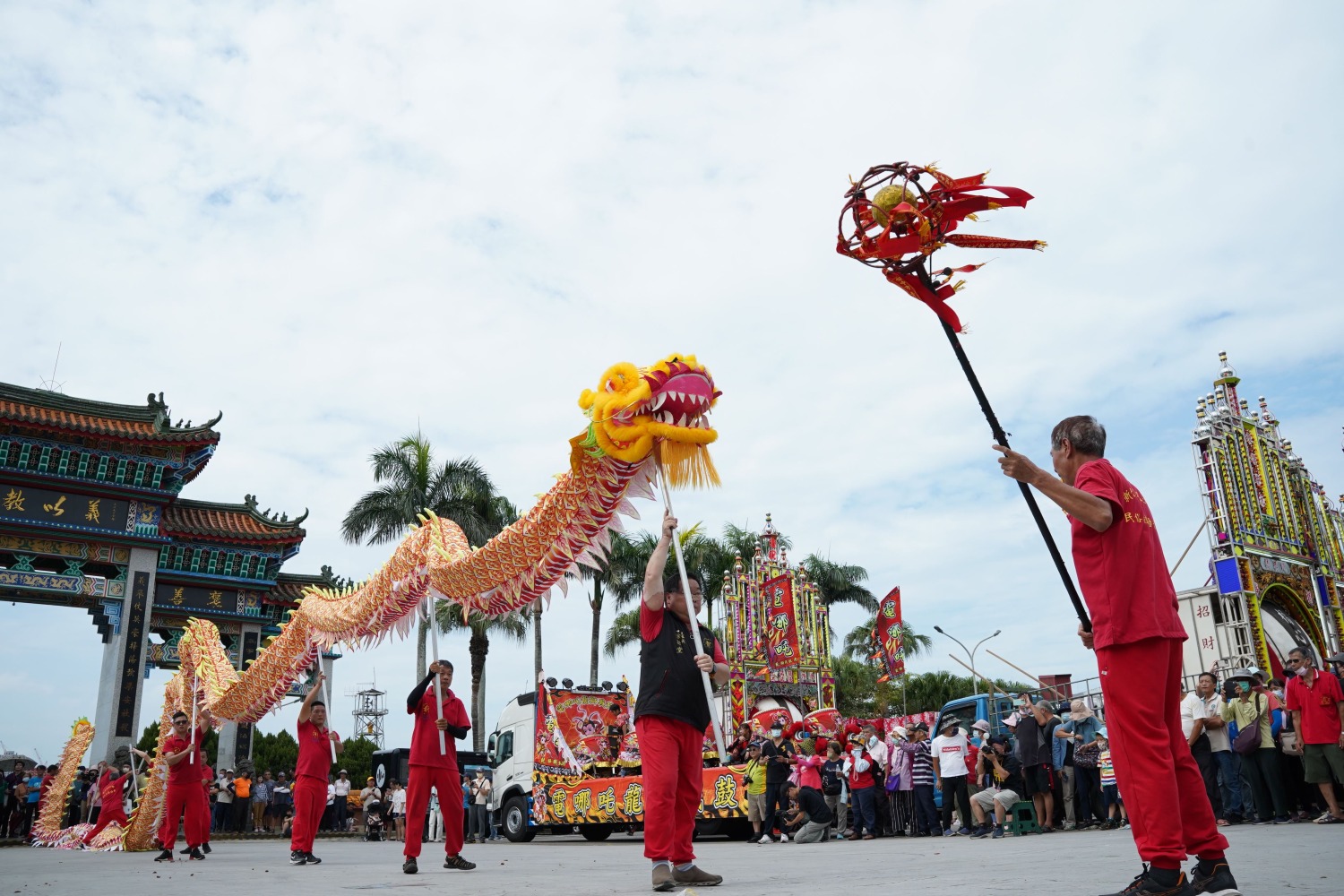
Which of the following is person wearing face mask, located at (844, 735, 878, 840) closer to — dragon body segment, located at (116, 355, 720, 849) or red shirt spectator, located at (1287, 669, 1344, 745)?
red shirt spectator, located at (1287, 669, 1344, 745)

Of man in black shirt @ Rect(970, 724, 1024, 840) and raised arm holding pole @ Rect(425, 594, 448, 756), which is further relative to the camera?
man in black shirt @ Rect(970, 724, 1024, 840)

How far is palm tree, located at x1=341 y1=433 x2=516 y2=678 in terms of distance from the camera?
30031 millimetres

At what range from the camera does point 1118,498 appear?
162 inches

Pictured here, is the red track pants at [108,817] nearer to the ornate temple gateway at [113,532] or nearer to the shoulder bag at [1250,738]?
the ornate temple gateway at [113,532]

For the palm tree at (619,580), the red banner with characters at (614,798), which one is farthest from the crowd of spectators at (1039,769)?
the palm tree at (619,580)

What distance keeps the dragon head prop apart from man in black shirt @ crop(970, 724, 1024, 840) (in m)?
7.90

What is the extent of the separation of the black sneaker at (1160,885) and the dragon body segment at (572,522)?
12.4 feet

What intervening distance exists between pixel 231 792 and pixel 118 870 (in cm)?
1627

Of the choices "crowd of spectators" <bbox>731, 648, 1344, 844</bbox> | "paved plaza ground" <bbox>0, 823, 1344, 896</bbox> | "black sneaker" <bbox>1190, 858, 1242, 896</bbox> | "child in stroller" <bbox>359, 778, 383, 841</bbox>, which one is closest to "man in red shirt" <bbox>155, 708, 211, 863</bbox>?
"paved plaza ground" <bbox>0, 823, 1344, 896</bbox>

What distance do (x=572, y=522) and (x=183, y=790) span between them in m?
7.82

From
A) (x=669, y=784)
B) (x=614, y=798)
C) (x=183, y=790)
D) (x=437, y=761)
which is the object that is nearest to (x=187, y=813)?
(x=183, y=790)

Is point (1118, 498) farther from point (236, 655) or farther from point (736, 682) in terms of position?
point (236, 655)

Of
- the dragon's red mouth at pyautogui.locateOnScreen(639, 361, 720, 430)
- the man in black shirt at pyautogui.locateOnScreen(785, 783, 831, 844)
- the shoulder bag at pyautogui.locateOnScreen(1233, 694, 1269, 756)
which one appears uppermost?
the dragon's red mouth at pyautogui.locateOnScreen(639, 361, 720, 430)

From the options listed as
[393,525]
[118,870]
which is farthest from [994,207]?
[393,525]
